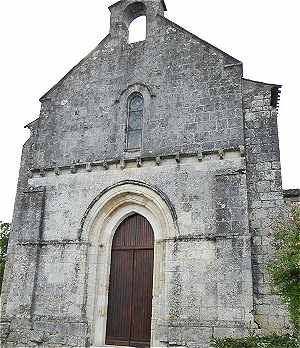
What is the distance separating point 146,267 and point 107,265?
3.78ft

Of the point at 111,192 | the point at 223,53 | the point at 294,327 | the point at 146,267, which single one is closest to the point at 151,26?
the point at 223,53

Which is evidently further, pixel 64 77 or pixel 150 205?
pixel 64 77

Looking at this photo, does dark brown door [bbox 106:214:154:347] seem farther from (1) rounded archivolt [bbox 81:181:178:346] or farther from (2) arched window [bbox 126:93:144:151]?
(2) arched window [bbox 126:93:144:151]

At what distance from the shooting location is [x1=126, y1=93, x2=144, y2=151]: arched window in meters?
12.3

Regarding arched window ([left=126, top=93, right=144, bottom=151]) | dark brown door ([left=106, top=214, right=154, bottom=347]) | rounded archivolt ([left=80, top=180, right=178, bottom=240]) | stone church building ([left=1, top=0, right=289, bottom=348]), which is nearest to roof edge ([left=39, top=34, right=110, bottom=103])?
stone church building ([left=1, top=0, right=289, bottom=348])

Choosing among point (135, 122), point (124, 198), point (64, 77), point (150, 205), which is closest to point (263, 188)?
point (150, 205)

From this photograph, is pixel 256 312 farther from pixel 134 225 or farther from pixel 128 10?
pixel 128 10

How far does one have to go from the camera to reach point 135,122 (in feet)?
41.1

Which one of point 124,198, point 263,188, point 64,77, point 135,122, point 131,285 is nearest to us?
point 263,188

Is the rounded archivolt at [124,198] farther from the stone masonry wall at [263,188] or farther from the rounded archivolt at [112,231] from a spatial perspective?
the stone masonry wall at [263,188]

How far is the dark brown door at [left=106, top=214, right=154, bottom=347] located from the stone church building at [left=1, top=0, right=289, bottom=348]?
3 centimetres

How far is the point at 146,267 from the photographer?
1131cm

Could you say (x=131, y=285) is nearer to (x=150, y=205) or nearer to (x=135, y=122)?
(x=150, y=205)

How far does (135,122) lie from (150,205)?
2665 millimetres
